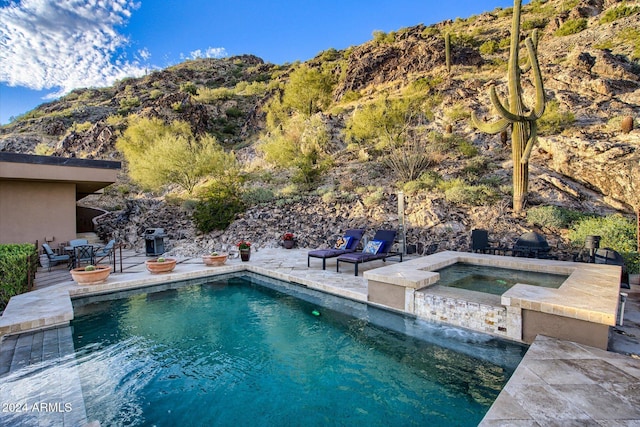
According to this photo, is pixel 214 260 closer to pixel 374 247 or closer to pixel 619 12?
pixel 374 247

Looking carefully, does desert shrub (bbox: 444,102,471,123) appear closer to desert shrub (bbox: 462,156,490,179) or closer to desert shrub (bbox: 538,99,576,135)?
desert shrub (bbox: 538,99,576,135)

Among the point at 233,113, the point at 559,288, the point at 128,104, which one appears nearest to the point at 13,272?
the point at 559,288

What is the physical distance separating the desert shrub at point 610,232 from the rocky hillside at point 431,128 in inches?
21.7

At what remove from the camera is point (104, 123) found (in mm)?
26219

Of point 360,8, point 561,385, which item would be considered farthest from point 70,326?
point 360,8

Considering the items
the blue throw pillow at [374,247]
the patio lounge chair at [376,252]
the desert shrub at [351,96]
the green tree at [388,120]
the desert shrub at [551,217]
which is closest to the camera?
the patio lounge chair at [376,252]

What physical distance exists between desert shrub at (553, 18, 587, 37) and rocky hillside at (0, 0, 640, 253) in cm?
10

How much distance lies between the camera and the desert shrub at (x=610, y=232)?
658 centimetres

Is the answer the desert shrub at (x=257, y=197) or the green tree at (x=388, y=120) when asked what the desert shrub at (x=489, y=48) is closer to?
the green tree at (x=388, y=120)

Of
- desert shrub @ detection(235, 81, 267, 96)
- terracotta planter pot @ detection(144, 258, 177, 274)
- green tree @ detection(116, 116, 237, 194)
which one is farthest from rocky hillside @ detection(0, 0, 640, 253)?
terracotta planter pot @ detection(144, 258, 177, 274)

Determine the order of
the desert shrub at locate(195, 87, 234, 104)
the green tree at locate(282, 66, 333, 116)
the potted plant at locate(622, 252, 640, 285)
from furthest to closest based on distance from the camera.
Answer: the desert shrub at locate(195, 87, 234, 104) → the green tree at locate(282, 66, 333, 116) → the potted plant at locate(622, 252, 640, 285)

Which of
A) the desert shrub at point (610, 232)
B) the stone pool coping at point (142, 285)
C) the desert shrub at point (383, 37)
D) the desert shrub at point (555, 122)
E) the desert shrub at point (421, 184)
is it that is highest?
the desert shrub at point (383, 37)

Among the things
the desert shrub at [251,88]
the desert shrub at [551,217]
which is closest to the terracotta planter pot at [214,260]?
the desert shrub at [551,217]

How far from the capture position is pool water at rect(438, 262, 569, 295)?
16.6 ft
